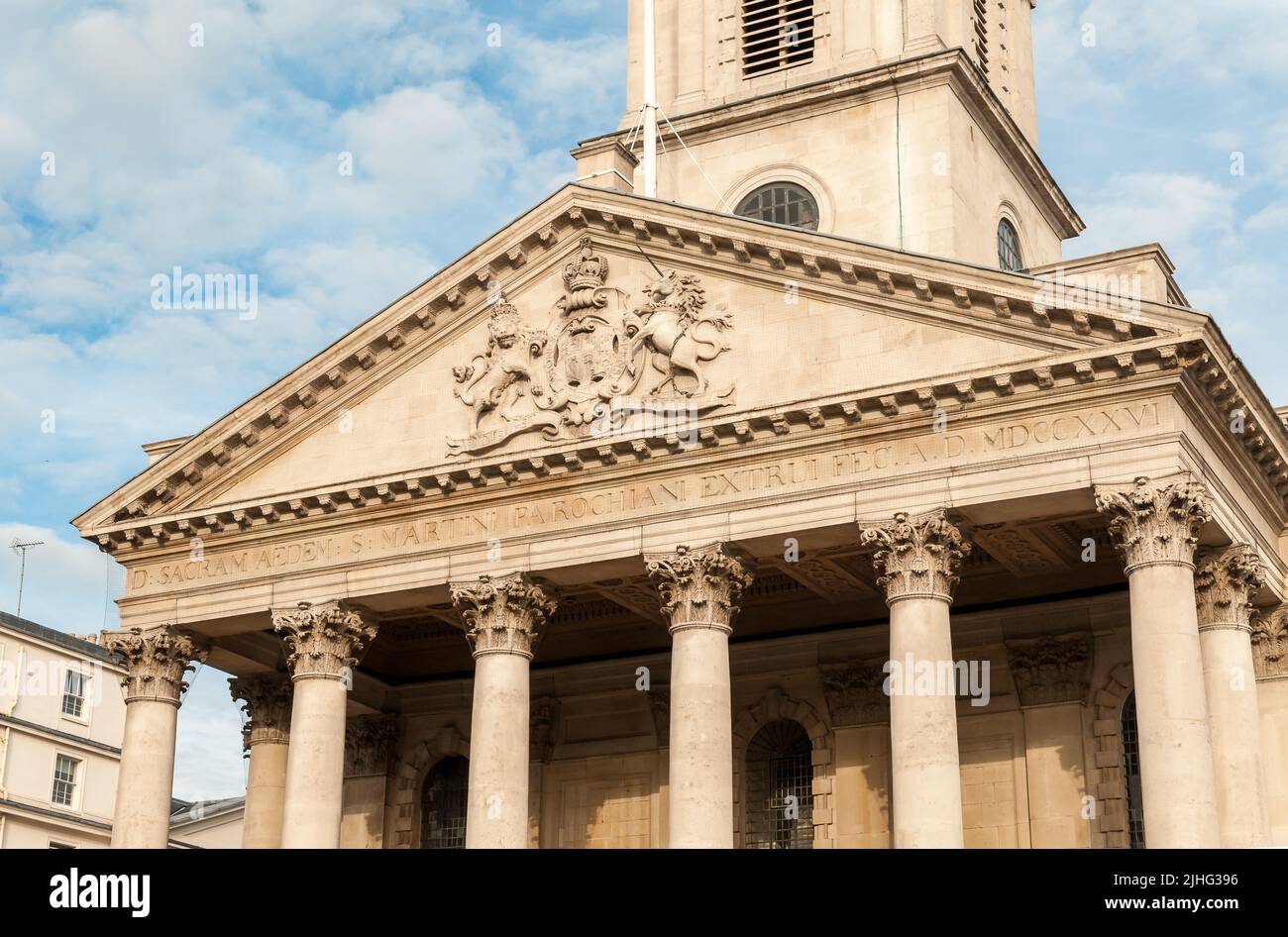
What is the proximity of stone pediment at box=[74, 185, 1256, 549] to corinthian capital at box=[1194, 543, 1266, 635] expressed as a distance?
14.7 feet

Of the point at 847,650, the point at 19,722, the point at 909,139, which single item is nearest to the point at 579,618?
the point at 847,650

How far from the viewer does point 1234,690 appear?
32.7 meters

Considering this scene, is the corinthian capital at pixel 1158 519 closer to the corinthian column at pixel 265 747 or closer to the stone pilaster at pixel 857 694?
the stone pilaster at pixel 857 694

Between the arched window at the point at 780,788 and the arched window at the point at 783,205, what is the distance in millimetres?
13104

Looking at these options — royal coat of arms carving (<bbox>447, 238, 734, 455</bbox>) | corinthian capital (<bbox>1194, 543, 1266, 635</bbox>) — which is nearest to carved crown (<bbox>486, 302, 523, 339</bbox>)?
royal coat of arms carving (<bbox>447, 238, 734, 455</bbox>)

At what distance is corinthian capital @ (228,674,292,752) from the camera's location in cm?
4262

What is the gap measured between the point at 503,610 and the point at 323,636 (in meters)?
4.09

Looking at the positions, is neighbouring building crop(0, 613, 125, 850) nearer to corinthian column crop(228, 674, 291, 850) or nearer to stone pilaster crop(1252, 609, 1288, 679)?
corinthian column crop(228, 674, 291, 850)

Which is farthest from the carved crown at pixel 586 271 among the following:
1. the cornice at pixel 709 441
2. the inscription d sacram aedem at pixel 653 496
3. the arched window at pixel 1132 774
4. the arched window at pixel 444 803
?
the arched window at pixel 444 803

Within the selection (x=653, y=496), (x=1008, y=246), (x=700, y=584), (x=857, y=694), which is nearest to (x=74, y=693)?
(x=857, y=694)

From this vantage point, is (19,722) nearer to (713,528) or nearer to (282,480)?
(282,480)

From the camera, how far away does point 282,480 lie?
39.4m

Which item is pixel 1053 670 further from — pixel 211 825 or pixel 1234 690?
pixel 211 825
